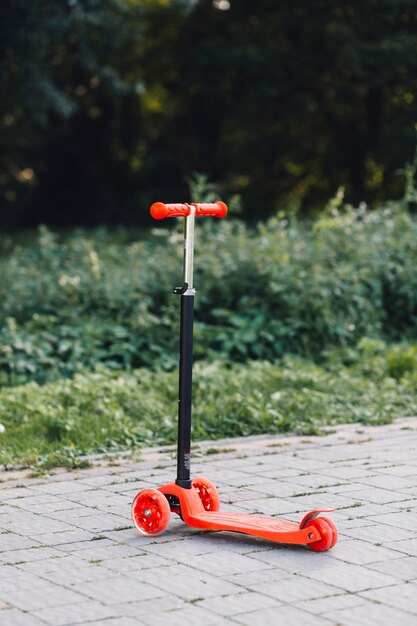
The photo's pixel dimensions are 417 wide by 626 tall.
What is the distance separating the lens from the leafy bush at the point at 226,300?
9.53 meters

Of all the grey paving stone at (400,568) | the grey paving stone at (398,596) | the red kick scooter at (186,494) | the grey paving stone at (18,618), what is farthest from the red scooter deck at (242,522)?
the grey paving stone at (18,618)

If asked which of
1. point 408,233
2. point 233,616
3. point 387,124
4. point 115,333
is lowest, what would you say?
point 233,616

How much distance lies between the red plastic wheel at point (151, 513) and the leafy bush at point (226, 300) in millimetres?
4165

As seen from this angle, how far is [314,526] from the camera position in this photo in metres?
4.45

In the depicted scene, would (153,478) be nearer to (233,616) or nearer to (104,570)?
(104,570)

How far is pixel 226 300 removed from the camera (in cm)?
1041

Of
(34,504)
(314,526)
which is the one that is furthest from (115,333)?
(314,526)

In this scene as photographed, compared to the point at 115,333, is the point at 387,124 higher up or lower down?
higher up

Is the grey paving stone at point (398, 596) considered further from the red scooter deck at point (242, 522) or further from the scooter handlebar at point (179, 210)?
the scooter handlebar at point (179, 210)

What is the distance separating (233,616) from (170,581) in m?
0.47

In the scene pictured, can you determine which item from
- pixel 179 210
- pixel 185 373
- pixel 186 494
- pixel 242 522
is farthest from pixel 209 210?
pixel 242 522

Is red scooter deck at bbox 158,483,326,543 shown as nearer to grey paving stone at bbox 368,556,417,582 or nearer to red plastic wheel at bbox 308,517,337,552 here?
red plastic wheel at bbox 308,517,337,552

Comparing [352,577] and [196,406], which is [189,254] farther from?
[196,406]

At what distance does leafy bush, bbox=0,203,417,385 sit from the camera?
9531mm
